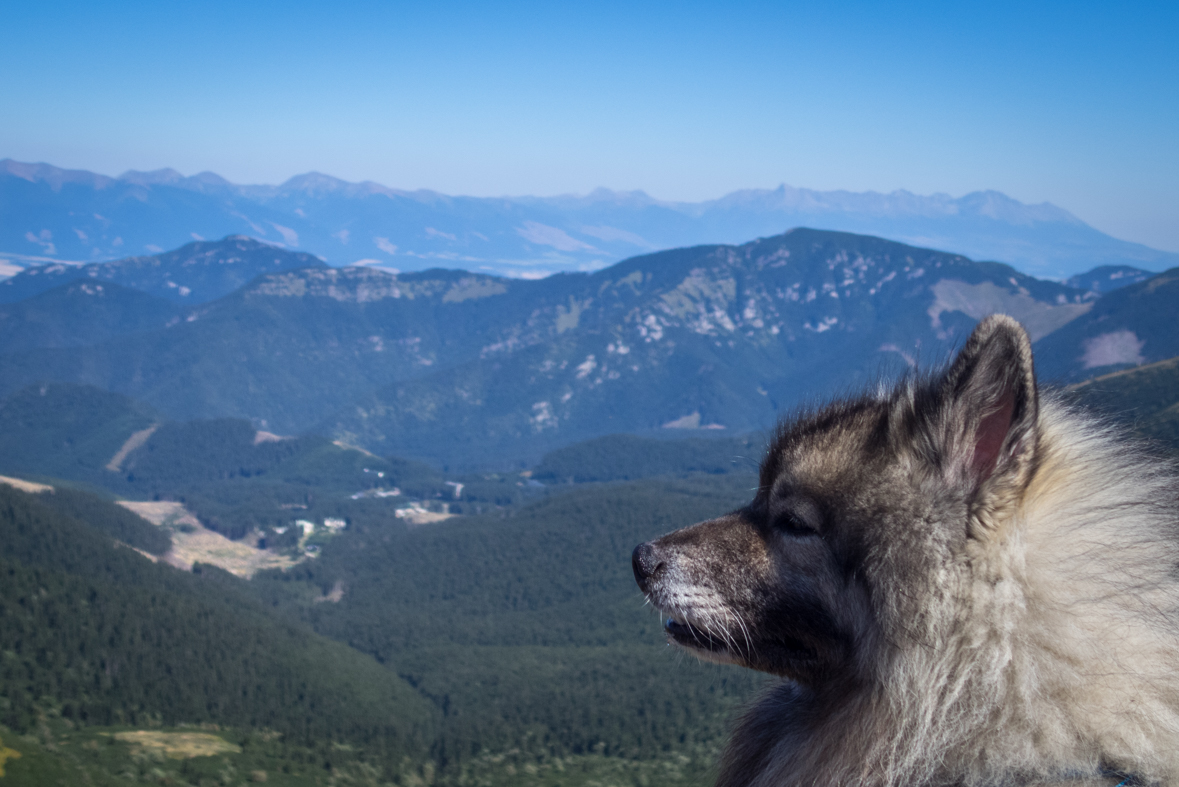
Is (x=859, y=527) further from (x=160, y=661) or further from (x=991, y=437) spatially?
(x=160, y=661)

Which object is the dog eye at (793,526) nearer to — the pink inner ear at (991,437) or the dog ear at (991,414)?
the dog ear at (991,414)

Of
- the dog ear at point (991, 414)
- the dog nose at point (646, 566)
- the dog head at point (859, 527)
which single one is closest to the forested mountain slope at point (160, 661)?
the dog nose at point (646, 566)

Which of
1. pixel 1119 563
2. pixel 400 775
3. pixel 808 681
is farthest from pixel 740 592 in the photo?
pixel 400 775

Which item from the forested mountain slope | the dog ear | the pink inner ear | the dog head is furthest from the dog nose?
the forested mountain slope

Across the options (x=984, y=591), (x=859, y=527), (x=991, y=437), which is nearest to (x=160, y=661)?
(x=859, y=527)

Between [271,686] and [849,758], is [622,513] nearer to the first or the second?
[271,686]

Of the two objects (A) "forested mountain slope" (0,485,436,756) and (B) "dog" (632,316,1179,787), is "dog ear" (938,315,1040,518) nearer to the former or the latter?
(B) "dog" (632,316,1179,787)
